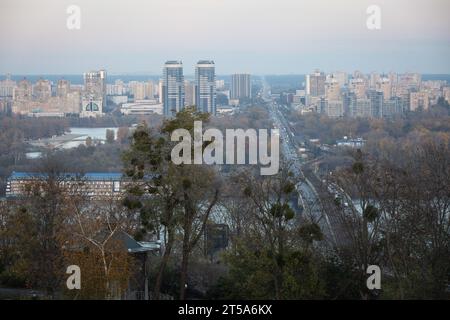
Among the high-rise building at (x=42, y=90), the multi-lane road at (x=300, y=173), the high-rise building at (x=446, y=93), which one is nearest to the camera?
the multi-lane road at (x=300, y=173)

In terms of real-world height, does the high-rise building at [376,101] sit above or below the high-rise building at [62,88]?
below

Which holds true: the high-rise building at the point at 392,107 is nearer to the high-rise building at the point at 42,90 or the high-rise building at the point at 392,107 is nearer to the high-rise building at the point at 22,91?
the high-rise building at the point at 42,90

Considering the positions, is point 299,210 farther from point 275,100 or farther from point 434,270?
point 275,100

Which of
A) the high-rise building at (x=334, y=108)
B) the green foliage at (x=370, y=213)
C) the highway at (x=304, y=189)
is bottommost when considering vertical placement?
the highway at (x=304, y=189)

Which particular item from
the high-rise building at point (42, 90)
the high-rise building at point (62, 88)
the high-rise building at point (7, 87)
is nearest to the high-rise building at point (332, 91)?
the high-rise building at point (62, 88)

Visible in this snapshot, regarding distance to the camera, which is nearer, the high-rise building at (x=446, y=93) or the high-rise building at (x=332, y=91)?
the high-rise building at (x=446, y=93)

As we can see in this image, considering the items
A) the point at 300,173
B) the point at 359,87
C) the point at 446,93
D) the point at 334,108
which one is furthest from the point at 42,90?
the point at 446,93

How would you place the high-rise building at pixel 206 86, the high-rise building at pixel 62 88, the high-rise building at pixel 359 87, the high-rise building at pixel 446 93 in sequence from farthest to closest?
the high-rise building at pixel 359 87, the high-rise building at pixel 446 93, the high-rise building at pixel 62 88, the high-rise building at pixel 206 86
